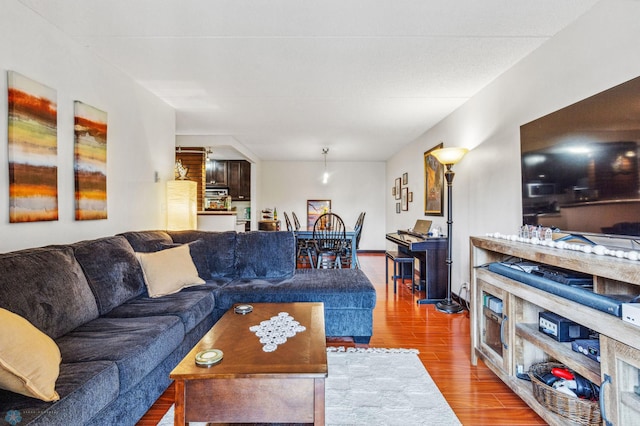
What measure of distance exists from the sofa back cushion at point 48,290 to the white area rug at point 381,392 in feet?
2.46

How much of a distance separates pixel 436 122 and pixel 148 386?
4498 millimetres

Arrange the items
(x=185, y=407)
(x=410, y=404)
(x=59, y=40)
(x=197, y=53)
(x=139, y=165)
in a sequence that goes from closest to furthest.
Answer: (x=185, y=407) → (x=410, y=404) → (x=59, y=40) → (x=197, y=53) → (x=139, y=165)

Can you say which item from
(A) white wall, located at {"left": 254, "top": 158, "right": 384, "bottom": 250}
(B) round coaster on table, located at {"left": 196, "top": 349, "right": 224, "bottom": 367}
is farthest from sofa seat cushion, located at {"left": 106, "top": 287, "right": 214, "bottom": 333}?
(A) white wall, located at {"left": 254, "top": 158, "right": 384, "bottom": 250}

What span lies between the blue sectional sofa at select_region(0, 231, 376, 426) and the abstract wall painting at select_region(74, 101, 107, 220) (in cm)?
37

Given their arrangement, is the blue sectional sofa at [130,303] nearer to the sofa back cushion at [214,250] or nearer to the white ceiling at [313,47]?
the sofa back cushion at [214,250]

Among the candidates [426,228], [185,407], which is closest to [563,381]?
[185,407]

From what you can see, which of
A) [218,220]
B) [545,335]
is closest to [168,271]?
[545,335]

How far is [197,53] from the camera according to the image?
8.54 feet

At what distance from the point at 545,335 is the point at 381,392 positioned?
98 cm

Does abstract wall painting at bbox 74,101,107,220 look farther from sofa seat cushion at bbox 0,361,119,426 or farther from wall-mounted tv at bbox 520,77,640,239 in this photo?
wall-mounted tv at bbox 520,77,640,239

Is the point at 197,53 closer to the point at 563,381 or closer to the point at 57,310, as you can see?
the point at 57,310

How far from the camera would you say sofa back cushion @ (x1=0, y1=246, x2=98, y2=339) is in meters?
1.46

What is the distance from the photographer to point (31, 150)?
2.06m

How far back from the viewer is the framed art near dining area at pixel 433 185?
435 centimetres
